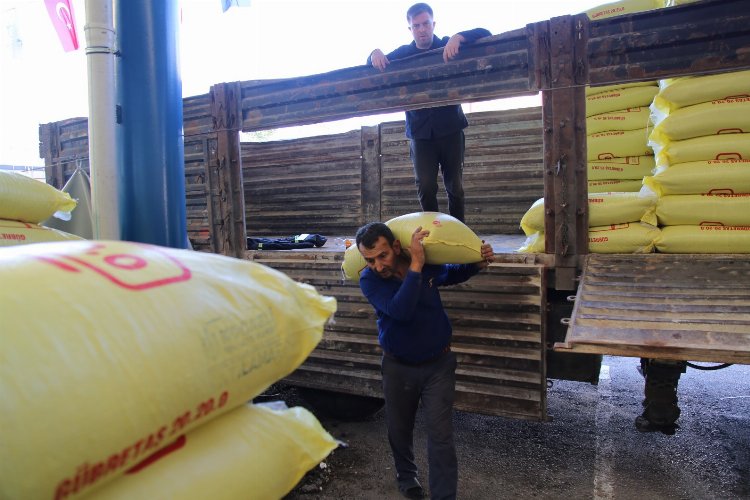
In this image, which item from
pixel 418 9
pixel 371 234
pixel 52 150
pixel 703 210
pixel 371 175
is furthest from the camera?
pixel 371 175

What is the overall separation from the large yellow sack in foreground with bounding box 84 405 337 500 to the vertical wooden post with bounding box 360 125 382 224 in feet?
14.0

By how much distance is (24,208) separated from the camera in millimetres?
2502

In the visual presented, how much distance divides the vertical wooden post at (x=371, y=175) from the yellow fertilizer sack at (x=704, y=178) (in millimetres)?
3008

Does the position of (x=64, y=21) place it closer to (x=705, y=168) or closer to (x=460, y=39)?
(x=460, y=39)

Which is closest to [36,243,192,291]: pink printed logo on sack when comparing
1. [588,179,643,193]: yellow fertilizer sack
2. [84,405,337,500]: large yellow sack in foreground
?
[84,405,337,500]: large yellow sack in foreground

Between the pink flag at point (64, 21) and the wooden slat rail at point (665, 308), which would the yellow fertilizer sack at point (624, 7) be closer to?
the wooden slat rail at point (665, 308)

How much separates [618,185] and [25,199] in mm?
4514

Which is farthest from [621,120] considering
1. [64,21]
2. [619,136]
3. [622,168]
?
[64,21]

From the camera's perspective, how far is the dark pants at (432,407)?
9.48 ft

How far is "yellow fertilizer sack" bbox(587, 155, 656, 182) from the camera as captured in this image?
455 cm

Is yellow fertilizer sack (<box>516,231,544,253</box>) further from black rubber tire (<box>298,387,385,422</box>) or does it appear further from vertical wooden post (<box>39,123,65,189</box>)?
vertical wooden post (<box>39,123,65,189</box>)

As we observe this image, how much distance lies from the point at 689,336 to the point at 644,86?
2949mm

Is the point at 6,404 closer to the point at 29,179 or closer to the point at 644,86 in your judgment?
the point at 29,179

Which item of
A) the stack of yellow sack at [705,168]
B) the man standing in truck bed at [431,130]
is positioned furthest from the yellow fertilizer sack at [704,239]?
the man standing in truck bed at [431,130]
